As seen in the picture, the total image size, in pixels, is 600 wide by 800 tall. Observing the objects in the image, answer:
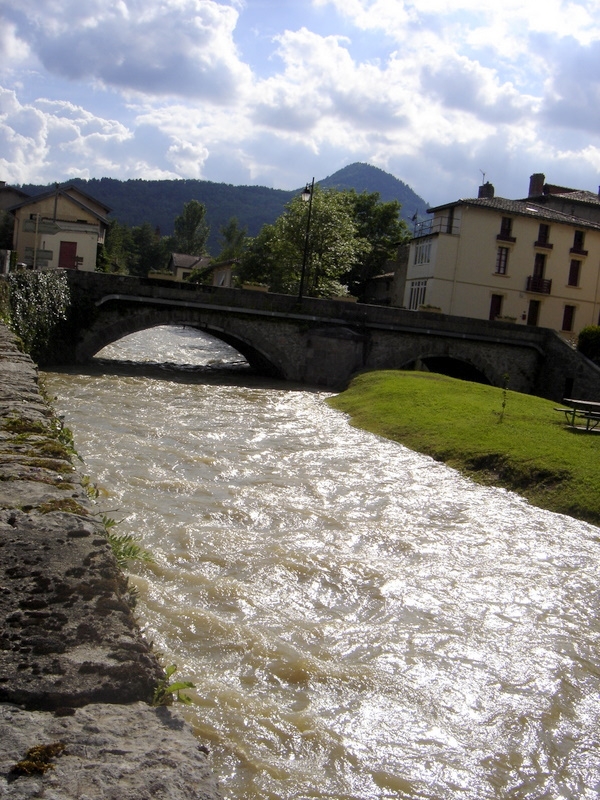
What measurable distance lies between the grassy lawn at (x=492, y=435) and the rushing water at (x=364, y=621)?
631 mm

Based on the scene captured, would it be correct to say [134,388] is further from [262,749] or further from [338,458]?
[262,749]

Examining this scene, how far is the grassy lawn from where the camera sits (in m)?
13.6

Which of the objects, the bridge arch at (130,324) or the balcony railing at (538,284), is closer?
the bridge arch at (130,324)

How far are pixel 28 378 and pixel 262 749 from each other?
5452 millimetres

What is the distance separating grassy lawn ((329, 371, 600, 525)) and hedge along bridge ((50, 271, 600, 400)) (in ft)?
19.4

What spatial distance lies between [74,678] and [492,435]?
15.2m

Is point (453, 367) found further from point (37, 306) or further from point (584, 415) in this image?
point (584, 415)

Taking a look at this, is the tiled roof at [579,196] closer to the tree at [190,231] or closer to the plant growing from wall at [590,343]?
the plant growing from wall at [590,343]

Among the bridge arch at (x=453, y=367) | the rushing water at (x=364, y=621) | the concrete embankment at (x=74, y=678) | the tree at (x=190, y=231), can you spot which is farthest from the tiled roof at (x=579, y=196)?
the tree at (x=190, y=231)

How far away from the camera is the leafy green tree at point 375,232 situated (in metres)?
60.4

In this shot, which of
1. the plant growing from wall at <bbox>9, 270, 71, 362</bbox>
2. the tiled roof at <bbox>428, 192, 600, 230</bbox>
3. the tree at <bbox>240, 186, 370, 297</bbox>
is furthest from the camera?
the tree at <bbox>240, 186, 370, 297</bbox>

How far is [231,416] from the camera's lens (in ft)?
67.5

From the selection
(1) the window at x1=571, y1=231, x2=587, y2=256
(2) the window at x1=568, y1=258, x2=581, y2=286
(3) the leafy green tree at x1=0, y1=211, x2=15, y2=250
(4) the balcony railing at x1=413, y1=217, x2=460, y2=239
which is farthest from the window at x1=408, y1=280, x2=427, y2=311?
(3) the leafy green tree at x1=0, y1=211, x2=15, y2=250

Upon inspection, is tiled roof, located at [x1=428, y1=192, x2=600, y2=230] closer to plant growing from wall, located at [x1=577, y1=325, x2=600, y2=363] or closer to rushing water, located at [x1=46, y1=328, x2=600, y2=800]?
plant growing from wall, located at [x1=577, y1=325, x2=600, y2=363]
